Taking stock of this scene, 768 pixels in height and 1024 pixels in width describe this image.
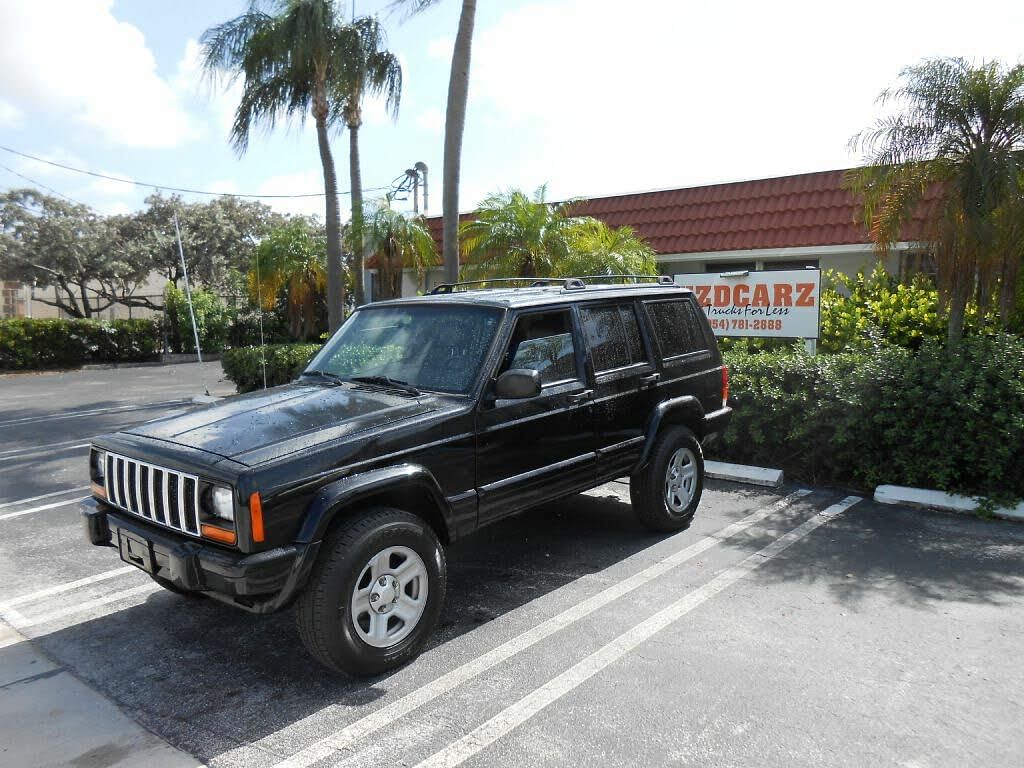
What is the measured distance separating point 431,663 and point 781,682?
1.78 metres

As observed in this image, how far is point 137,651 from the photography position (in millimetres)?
4234

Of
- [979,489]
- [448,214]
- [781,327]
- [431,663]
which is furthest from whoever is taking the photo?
[448,214]

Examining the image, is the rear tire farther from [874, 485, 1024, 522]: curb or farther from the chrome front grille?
the chrome front grille

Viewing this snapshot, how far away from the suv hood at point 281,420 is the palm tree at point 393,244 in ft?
40.1

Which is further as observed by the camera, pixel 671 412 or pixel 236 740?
pixel 671 412

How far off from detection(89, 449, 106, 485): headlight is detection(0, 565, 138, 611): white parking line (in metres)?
0.97

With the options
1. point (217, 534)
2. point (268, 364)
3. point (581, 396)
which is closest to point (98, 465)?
point (217, 534)

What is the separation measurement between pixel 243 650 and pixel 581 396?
8.43ft

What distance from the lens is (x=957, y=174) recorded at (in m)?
8.23

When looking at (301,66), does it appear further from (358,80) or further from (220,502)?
(220,502)

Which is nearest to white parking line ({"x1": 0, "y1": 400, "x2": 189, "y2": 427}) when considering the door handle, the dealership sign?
the dealership sign

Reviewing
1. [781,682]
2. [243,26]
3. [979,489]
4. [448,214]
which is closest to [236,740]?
[781,682]

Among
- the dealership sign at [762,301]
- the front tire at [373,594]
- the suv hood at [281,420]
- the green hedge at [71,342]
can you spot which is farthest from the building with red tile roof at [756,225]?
the green hedge at [71,342]

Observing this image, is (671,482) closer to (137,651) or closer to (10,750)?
(137,651)
